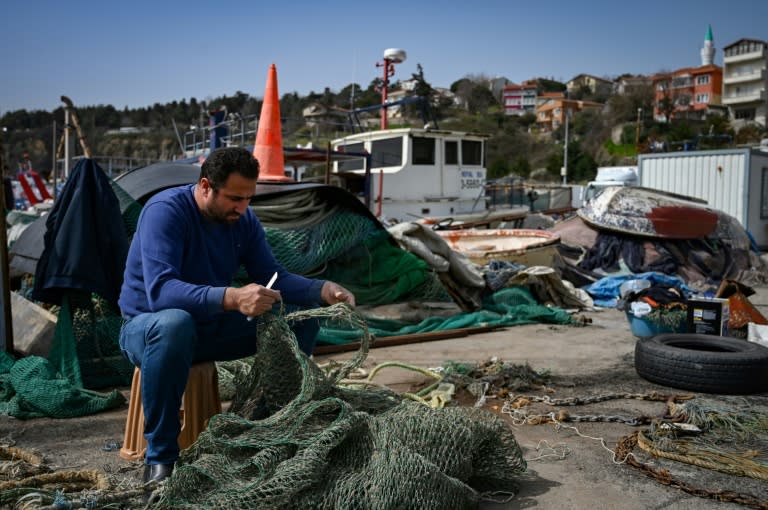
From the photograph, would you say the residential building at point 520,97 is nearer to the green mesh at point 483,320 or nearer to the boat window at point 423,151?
the boat window at point 423,151

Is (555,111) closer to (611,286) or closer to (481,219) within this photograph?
(481,219)

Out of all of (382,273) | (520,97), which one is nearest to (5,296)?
(382,273)

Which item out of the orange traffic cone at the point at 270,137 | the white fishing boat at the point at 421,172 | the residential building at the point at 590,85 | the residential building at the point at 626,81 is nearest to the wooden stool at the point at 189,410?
the orange traffic cone at the point at 270,137

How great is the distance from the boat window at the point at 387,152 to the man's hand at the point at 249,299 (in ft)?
39.7

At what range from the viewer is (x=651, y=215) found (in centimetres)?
1052

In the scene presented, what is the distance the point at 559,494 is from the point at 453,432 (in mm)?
547

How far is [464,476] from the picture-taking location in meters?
2.37

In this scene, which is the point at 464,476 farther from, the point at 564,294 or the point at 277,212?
the point at 564,294

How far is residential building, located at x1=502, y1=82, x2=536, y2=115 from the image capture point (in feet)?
380

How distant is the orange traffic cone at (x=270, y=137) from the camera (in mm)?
7230

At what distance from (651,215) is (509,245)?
244 cm

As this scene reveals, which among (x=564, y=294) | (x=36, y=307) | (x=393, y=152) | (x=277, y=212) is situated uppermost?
(x=393, y=152)

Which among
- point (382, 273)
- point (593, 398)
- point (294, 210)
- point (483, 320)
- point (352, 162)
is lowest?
point (483, 320)

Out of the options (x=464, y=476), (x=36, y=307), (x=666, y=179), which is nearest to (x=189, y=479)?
(x=464, y=476)
